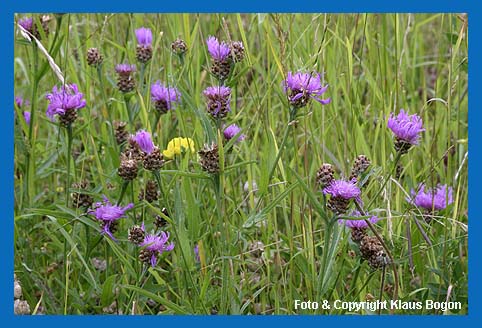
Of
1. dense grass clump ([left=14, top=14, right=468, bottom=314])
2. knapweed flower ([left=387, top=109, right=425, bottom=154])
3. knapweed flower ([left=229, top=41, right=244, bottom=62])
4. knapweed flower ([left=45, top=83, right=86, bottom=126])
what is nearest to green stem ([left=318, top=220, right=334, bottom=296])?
dense grass clump ([left=14, top=14, right=468, bottom=314])

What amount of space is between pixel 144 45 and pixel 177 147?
19 cm

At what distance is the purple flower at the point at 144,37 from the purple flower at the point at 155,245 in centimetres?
32

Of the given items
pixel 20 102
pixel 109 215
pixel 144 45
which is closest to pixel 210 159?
pixel 109 215

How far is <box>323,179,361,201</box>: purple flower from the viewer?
0.86 metres

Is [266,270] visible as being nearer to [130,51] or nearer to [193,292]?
[193,292]

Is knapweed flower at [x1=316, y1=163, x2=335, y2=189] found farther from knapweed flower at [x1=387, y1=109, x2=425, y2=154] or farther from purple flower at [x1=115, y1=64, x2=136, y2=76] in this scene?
purple flower at [x1=115, y1=64, x2=136, y2=76]

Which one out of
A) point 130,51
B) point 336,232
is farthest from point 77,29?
point 336,232

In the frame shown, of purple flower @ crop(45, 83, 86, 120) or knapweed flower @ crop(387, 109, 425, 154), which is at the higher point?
purple flower @ crop(45, 83, 86, 120)

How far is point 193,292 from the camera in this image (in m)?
1.00

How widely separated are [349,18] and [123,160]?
434mm

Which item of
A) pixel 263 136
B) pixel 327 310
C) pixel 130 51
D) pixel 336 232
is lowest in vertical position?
pixel 327 310

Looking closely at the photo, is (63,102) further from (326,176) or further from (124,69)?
(326,176)

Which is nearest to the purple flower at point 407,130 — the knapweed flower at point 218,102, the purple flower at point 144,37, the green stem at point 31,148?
the knapweed flower at point 218,102

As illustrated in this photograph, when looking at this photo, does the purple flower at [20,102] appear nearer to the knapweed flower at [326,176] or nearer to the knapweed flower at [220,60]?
the knapweed flower at [220,60]
